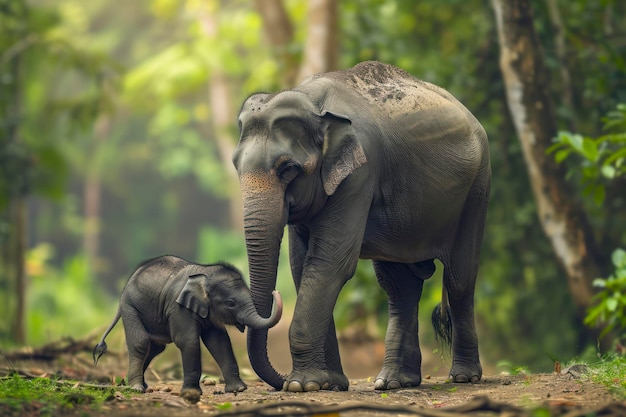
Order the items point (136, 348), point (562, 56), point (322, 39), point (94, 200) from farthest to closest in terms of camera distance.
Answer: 1. point (94, 200)
2. point (322, 39)
3. point (562, 56)
4. point (136, 348)

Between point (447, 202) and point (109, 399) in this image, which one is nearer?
point (109, 399)

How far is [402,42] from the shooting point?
16172 mm

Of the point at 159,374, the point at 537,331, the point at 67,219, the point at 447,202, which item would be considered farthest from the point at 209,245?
the point at 447,202

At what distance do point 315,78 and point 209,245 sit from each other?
74.6 ft

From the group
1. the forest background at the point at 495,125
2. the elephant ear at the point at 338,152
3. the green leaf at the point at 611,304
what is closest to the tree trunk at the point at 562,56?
the forest background at the point at 495,125

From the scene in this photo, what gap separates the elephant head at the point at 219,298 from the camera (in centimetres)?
737

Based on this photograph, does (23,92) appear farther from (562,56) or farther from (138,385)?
(138,385)

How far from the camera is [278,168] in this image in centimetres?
735

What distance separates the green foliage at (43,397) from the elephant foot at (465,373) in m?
2.82

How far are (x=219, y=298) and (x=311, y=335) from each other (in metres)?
0.64

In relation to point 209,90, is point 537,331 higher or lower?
lower

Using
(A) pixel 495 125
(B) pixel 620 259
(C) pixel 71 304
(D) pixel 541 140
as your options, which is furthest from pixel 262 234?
(C) pixel 71 304

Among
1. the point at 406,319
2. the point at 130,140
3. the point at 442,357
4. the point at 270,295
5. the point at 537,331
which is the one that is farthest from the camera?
the point at 130,140

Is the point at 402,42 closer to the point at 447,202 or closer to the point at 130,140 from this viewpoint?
the point at 447,202
